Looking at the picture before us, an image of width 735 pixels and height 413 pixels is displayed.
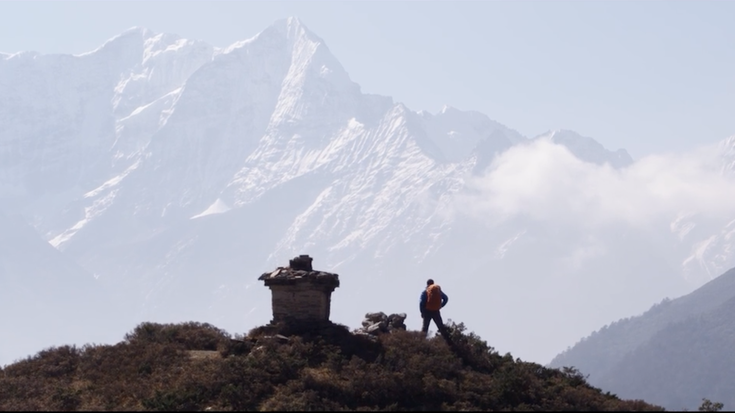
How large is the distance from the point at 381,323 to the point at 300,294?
401cm

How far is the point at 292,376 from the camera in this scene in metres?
35.5

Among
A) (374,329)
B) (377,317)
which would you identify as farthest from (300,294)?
(377,317)

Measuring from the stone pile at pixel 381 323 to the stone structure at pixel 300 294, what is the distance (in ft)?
8.07

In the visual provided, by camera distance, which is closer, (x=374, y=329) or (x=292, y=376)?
(x=292, y=376)

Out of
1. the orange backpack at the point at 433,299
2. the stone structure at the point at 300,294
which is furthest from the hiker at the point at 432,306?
the stone structure at the point at 300,294

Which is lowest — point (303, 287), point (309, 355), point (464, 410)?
point (464, 410)

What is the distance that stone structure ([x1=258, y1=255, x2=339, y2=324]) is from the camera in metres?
39.5

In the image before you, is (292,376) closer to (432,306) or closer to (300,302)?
(300,302)

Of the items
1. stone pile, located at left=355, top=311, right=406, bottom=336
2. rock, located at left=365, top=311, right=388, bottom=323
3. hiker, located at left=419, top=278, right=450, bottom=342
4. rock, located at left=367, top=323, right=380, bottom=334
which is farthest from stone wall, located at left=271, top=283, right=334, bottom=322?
rock, located at left=365, top=311, right=388, bottom=323

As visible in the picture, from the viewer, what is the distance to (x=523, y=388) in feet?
116

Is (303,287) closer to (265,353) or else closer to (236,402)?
(265,353)

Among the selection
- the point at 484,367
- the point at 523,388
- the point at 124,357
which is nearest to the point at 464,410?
the point at 523,388

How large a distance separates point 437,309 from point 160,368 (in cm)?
875

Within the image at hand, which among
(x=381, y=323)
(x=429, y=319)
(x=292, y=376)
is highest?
(x=381, y=323)
